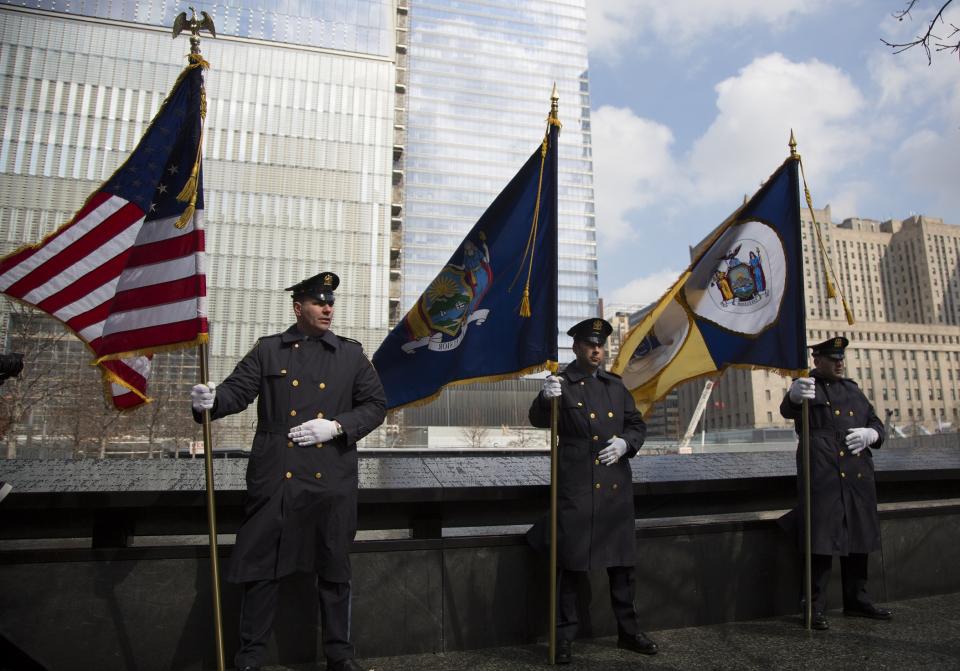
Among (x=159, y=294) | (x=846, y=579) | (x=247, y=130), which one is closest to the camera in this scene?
(x=159, y=294)

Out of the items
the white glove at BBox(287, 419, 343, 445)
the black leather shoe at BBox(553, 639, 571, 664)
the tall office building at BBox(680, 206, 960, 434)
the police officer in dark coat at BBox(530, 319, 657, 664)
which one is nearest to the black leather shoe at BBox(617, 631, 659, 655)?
the police officer in dark coat at BBox(530, 319, 657, 664)

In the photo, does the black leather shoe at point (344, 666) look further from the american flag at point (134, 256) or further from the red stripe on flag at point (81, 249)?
the red stripe on flag at point (81, 249)

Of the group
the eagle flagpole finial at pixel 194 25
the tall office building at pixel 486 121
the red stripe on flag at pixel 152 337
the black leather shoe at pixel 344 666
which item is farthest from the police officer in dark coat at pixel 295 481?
the tall office building at pixel 486 121

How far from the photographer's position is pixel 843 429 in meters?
5.02

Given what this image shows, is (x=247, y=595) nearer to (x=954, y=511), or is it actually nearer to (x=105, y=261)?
(x=105, y=261)

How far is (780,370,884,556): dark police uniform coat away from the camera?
15.8 ft

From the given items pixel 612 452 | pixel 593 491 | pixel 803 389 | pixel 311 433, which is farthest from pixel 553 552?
pixel 803 389

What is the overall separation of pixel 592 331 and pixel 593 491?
1136mm

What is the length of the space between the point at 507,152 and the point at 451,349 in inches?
3815

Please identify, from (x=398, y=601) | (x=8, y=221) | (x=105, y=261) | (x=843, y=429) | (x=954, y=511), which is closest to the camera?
(x=398, y=601)

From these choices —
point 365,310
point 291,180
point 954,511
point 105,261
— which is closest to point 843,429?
point 954,511

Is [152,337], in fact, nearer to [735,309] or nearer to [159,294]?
[159,294]

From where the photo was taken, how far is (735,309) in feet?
18.4

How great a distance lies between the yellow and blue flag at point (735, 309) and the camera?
544 centimetres
